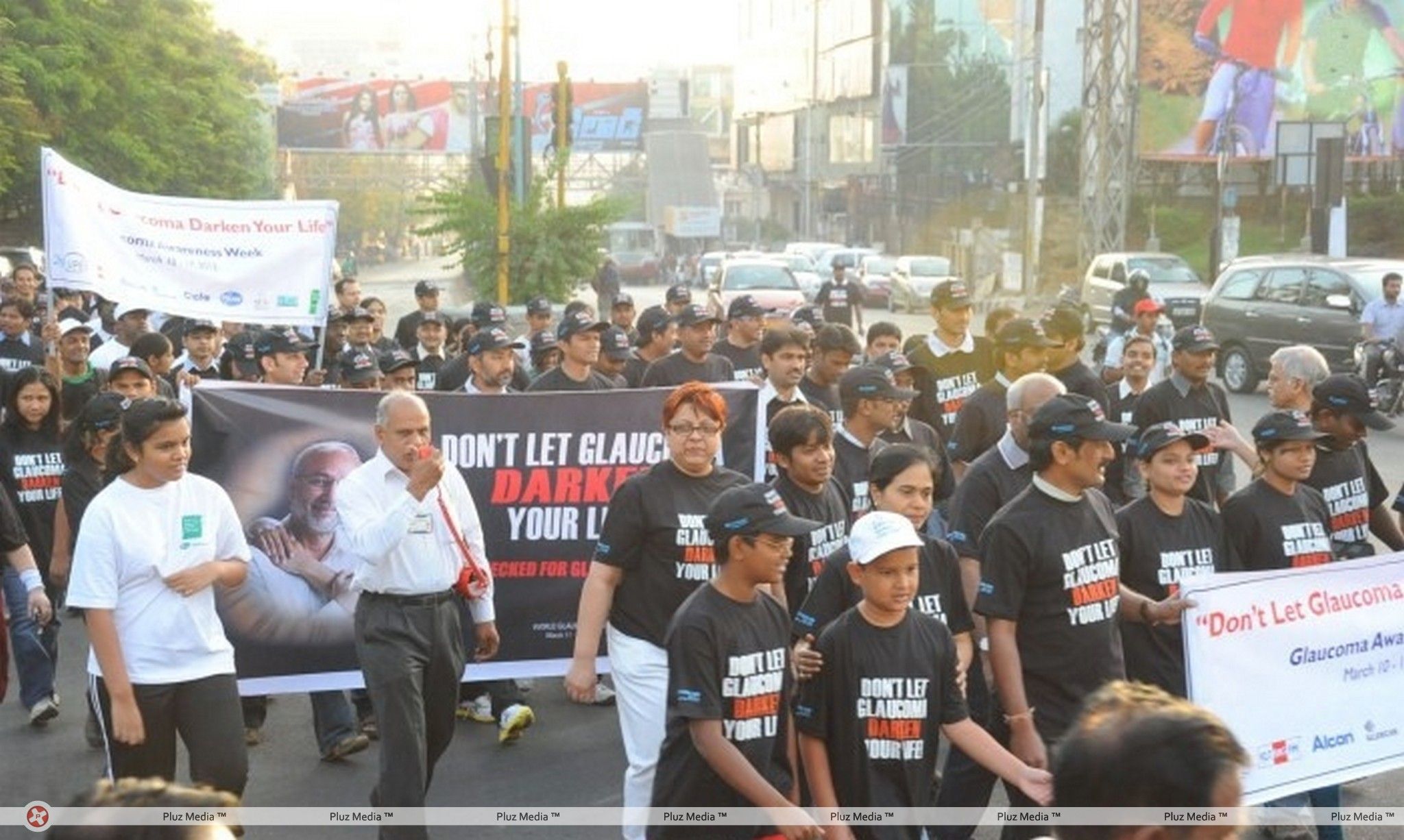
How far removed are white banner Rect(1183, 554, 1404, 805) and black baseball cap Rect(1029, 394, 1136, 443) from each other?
1.82 ft

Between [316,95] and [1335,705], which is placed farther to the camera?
[316,95]

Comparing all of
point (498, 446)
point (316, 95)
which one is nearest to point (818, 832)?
point (498, 446)

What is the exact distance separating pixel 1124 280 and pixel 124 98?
20.5 metres

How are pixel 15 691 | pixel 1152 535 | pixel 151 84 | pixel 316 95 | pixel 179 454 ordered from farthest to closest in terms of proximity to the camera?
pixel 316 95 < pixel 151 84 < pixel 15 691 < pixel 1152 535 < pixel 179 454

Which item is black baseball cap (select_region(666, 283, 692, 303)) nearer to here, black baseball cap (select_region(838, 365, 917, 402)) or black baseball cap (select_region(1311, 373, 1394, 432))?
black baseball cap (select_region(838, 365, 917, 402))

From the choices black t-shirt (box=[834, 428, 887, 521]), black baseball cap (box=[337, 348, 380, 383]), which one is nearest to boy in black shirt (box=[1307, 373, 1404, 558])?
black t-shirt (box=[834, 428, 887, 521])

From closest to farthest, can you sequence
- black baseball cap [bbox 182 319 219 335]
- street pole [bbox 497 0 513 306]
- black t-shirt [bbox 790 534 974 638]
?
black t-shirt [bbox 790 534 974 638]
black baseball cap [bbox 182 319 219 335]
street pole [bbox 497 0 513 306]

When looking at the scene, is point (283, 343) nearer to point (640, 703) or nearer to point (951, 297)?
point (951, 297)

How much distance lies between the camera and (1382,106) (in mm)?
54406

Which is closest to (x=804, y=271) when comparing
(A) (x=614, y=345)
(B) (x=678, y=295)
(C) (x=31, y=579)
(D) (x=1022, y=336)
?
(B) (x=678, y=295)

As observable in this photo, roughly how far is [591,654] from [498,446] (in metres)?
2.61

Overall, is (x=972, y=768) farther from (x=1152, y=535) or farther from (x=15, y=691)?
(x=15, y=691)

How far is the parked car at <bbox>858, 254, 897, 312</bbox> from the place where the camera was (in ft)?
162

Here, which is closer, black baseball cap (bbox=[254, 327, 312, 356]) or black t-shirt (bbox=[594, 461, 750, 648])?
black t-shirt (bbox=[594, 461, 750, 648])
